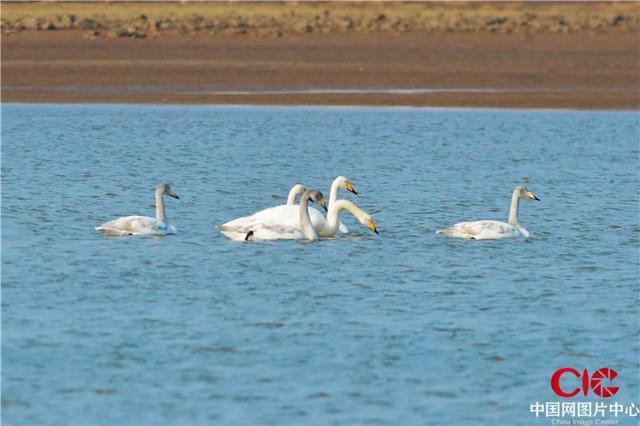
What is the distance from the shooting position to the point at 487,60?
3650 centimetres

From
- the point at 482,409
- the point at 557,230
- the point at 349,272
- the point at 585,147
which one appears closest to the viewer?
the point at 482,409

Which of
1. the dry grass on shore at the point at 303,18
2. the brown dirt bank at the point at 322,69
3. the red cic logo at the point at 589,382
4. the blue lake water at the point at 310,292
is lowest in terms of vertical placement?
the red cic logo at the point at 589,382

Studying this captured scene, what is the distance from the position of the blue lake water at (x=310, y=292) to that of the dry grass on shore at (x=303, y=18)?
65.5ft

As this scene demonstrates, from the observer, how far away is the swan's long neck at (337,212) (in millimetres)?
15498

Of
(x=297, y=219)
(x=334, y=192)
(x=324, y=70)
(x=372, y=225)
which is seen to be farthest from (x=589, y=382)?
(x=324, y=70)

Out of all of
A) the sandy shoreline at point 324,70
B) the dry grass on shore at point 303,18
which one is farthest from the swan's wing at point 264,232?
the dry grass on shore at point 303,18

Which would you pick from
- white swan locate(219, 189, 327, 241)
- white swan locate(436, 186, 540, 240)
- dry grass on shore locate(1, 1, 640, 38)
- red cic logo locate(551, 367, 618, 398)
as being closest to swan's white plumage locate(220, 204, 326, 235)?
white swan locate(219, 189, 327, 241)

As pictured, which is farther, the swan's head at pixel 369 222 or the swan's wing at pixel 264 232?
the swan's head at pixel 369 222

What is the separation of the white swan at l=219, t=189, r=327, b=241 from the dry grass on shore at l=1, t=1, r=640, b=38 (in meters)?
25.8

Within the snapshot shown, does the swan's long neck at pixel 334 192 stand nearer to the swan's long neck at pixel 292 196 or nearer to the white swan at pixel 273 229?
the swan's long neck at pixel 292 196

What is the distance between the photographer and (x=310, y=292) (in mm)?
12391

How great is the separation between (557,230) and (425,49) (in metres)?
23.1

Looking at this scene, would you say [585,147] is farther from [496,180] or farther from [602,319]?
[602,319]

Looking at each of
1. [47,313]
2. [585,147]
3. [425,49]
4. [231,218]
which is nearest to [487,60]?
[425,49]
